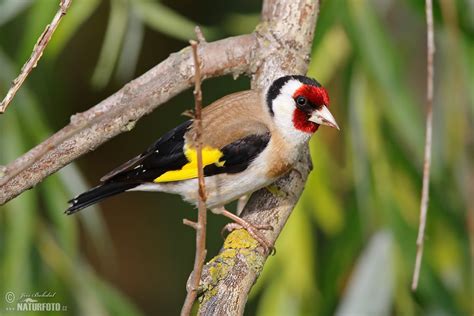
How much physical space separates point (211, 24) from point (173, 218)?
1338 mm

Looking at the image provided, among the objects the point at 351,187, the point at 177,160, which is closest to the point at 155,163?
the point at 177,160

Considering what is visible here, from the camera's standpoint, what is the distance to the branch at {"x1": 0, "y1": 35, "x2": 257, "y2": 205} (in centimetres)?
201

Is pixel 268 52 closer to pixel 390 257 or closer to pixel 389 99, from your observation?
pixel 389 99

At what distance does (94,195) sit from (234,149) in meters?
0.45

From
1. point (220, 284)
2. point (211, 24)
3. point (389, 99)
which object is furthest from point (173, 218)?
point (220, 284)

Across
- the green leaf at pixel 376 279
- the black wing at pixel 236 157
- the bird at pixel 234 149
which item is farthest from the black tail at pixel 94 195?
the green leaf at pixel 376 279

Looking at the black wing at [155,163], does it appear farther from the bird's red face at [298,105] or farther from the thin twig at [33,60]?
the thin twig at [33,60]

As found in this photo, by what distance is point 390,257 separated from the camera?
2.96 m

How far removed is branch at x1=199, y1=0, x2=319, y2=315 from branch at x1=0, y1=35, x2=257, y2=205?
0.08 m

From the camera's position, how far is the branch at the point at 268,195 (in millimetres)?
2076

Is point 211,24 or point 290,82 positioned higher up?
point 211,24

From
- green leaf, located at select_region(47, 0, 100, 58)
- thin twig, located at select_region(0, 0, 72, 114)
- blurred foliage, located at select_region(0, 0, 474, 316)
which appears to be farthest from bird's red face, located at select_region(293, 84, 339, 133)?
thin twig, located at select_region(0, 0, 72, 114)

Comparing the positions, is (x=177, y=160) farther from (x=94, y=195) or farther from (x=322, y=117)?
(x=322, y=117)

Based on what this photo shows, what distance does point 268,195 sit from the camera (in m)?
2.52
